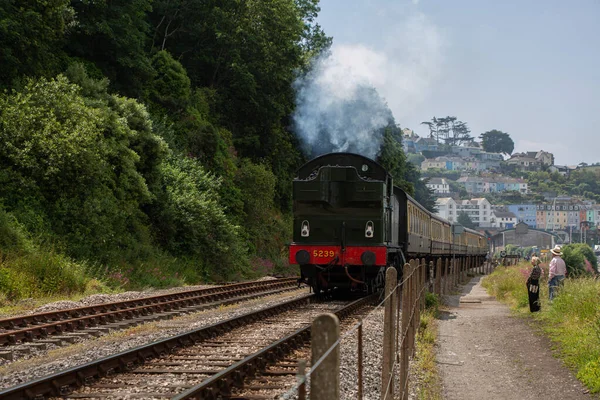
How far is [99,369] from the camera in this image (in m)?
8.91

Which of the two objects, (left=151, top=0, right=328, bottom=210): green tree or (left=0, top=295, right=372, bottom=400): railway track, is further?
(left=151, top=0, right=328, bottom=210): green tree

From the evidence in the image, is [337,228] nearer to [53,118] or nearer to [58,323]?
[58,323]

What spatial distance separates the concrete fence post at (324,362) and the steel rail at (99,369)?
205 inches

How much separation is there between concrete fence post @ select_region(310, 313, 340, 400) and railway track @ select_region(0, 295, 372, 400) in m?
4.23

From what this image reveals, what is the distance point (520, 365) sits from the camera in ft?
39.8

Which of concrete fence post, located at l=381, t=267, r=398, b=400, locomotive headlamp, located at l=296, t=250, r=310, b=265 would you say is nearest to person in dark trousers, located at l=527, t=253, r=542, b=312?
locomotive headlamp, located at l=296, t=250, r=310, b=265

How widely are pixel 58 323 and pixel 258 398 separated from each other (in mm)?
6788

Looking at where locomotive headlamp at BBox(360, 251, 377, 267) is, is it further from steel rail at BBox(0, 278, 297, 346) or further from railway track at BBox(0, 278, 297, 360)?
steel rail at BBox(0, 278, 297, 346)

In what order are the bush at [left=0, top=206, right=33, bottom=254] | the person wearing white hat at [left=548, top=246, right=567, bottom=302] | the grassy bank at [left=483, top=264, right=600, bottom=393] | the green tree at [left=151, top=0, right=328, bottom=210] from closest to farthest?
the grassy bank at [left=483, top=264, right=600, bottom=393], the person wearing white hat at [left=548, top=246, right=567, bottom=302], the bush at [left=0, top=206, right=33, bottom=254], the green tree at [left=151, top=0, right=328, bottom=210]

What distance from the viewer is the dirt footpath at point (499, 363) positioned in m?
10.1

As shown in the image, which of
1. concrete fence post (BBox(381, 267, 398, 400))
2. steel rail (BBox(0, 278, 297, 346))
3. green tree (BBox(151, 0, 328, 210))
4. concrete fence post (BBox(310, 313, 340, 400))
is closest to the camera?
concrete fence post (BBox(310, 313, 340, 400))

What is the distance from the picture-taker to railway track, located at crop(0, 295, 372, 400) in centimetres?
785

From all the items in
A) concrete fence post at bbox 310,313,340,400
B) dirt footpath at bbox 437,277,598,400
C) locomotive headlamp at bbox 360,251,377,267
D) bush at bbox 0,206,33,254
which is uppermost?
bush at bbox 0,206,33,254

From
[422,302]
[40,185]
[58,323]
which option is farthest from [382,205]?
[40,185]
